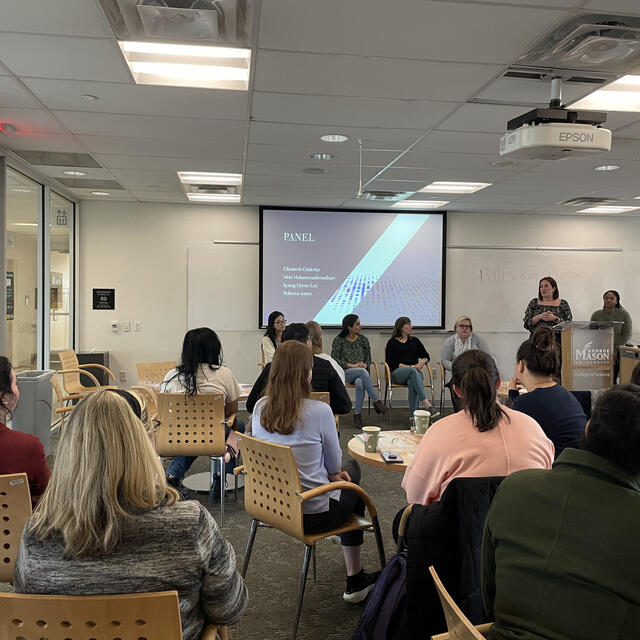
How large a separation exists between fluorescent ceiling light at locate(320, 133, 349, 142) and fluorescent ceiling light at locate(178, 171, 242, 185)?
1765mm

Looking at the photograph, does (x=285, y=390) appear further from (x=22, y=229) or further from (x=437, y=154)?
(x=22, y=229)

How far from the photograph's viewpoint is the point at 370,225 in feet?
27.8

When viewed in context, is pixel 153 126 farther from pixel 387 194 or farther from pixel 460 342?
pixel 460 342

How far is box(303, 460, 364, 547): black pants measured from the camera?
278 centimetres

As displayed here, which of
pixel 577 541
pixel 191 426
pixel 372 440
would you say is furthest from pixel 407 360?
pixel 577 541

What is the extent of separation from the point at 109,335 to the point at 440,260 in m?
4.82

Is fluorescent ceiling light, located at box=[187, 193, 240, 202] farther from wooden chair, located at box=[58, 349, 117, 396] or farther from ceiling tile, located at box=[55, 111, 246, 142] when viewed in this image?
ceiling tile, located at box=[55, 111, 246, 142]

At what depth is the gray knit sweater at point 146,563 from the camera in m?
1.43

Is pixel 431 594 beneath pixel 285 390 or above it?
beneath

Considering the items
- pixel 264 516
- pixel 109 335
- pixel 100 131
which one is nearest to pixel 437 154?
pixel 100 131

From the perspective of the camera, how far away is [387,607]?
6.69 feet

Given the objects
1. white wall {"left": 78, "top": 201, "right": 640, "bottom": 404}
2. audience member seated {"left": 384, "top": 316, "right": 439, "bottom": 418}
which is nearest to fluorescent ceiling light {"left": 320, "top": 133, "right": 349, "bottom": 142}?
audience member seated {"left": 384, "top": 316, "right": 439, "bottom": 418}

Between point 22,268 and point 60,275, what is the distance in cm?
137

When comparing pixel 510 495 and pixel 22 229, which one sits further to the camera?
pixel 22 229
